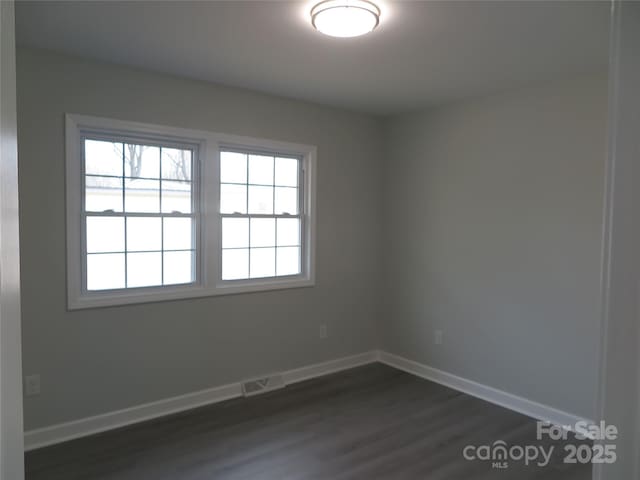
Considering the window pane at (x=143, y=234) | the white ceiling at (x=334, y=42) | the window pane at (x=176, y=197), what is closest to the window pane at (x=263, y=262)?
the window pane at (x=176, y=197)

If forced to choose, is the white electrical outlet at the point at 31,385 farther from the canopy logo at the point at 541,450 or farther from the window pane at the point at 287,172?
the canopy logo at the point at 541,450

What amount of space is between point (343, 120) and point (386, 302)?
200cm

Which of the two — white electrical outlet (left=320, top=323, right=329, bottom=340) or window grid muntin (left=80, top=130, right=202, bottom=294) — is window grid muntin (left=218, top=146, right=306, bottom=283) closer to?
window grid muntin (left=80, top=130, right=202, bottom=294)

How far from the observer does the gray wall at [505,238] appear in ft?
10.2

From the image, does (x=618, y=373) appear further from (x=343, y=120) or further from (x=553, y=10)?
(x=343, y=120)

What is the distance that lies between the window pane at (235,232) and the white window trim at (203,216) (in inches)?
3.5

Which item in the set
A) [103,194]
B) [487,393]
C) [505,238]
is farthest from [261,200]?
[487,393]

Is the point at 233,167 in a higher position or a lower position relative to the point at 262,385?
higher

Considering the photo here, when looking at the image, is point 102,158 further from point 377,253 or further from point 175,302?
Answer: point 377,253

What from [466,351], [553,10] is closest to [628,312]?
[553,10]

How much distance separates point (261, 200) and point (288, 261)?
651 mm

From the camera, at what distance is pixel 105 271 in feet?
10.2

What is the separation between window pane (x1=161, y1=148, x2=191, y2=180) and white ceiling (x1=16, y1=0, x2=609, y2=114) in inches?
25.1

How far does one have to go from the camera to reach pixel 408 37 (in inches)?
98.4
